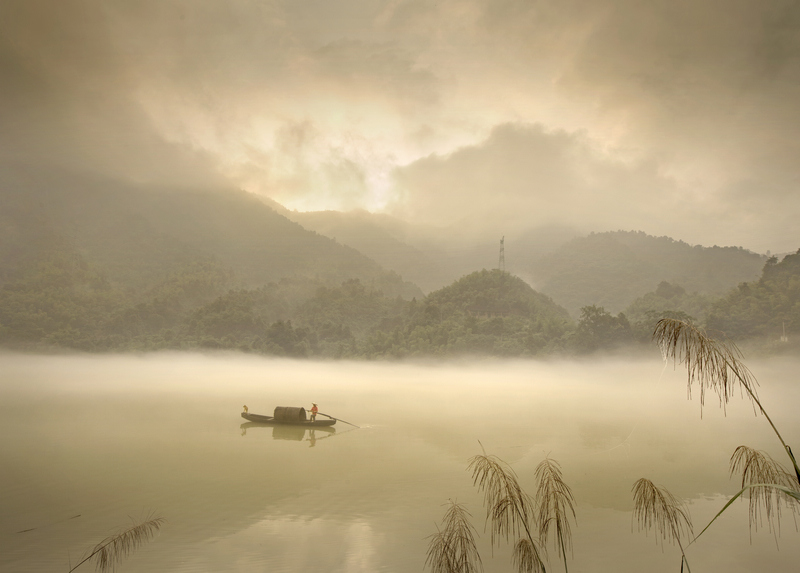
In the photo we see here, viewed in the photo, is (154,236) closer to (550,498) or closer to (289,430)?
(289,430)

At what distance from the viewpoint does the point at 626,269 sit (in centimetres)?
12425

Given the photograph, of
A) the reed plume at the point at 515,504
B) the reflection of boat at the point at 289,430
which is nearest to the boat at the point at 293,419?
the reflection of boat at the point at 289,430

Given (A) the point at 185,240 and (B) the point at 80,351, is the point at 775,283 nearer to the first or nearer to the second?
(B) the point at 80,351

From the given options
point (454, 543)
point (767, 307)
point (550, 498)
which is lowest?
point (454, 543)

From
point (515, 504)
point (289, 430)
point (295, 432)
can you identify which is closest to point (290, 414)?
point (295, 432)

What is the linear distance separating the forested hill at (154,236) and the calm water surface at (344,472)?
90910 millimetres

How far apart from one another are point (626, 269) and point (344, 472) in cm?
12381

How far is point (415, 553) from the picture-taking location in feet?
32.0

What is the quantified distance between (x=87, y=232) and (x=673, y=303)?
5328 inches

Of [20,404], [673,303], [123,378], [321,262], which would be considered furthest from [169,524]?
[321,262]

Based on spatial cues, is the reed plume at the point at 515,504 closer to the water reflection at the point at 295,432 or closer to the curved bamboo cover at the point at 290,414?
the water reflection at the point at 295,432

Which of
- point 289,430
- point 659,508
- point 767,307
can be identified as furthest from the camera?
point 767,307

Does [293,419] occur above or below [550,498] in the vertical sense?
below

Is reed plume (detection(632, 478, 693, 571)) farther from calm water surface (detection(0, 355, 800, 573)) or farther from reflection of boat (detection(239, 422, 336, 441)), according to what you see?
reflection of boat (detection(239, 422, 336, 441))
